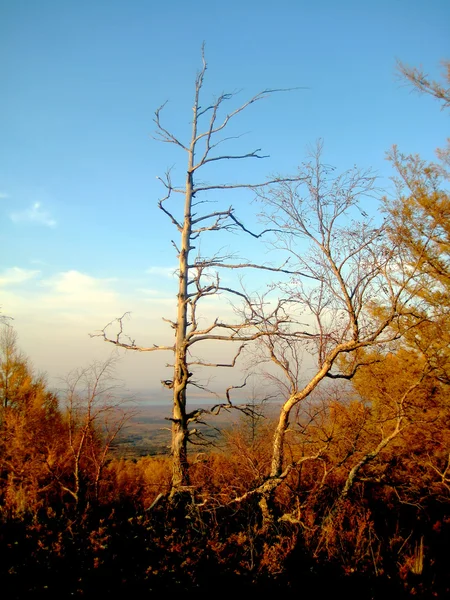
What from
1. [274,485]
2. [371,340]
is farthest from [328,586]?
[371,340]

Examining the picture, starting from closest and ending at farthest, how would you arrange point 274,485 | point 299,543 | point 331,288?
point 299,543
point 274,485
point 331,288

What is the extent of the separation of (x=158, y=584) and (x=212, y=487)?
11.1 feet

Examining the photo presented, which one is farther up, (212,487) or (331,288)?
(331,288)

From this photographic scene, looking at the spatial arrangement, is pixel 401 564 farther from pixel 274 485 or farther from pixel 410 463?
pixel 410 463

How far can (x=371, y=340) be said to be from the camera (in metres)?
6.46

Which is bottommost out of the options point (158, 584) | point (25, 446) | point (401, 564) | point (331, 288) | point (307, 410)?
point (25, 446)

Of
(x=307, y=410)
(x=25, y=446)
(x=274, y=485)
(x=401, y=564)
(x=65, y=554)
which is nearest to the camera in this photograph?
(x=65, y=554)

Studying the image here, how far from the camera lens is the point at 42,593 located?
11.8 feet

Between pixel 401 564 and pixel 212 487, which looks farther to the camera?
pixel 212 487

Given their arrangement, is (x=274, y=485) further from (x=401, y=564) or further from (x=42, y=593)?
(x=42, y=593)

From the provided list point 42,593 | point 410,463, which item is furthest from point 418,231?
point 42,593

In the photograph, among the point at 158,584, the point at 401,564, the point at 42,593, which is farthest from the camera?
the point at 401,564

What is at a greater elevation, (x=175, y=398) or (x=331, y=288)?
(x=331, y=288)

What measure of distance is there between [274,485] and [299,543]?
965mm
